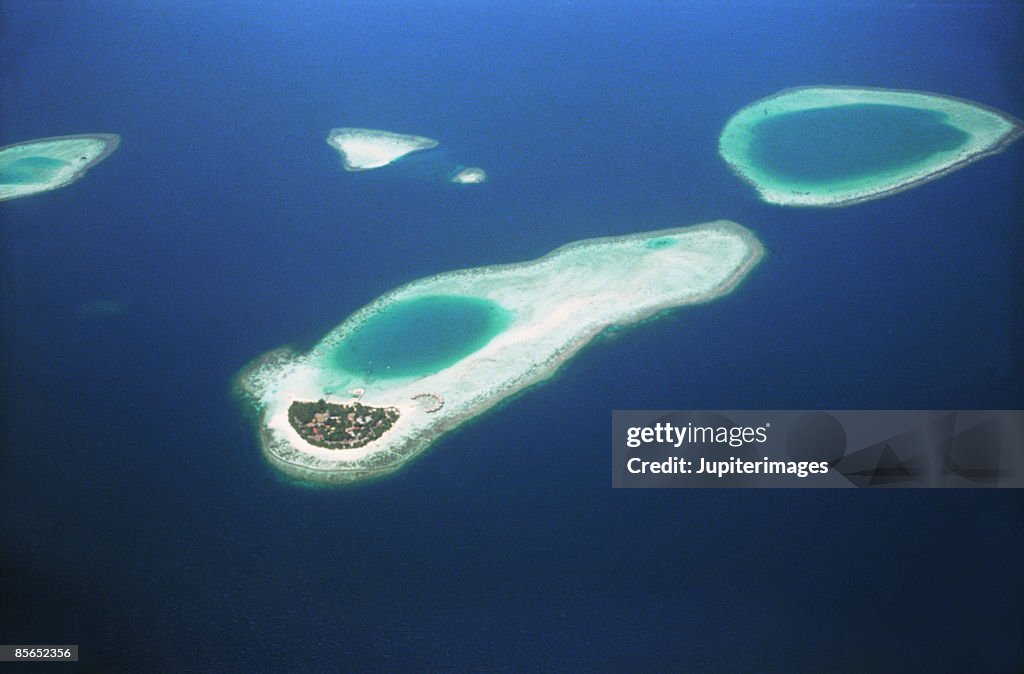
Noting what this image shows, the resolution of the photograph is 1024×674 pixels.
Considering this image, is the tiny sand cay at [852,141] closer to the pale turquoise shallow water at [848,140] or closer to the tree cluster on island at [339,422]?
the pale turquoise shallow water at [848,140]

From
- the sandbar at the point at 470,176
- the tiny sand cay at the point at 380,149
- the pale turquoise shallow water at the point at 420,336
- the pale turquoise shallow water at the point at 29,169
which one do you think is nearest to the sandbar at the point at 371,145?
the tiny sand cay at the point at 380,149

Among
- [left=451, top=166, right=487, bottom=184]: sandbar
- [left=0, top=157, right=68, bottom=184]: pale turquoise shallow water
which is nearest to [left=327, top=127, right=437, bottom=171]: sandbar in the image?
[left=451, top=166, right=487, bottom=184]: sandbar

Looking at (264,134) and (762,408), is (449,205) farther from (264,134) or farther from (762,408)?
(762,408)

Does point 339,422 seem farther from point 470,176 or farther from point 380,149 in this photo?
point 380,149

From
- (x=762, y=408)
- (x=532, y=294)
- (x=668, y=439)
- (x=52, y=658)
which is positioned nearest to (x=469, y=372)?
(x=532, y=294)

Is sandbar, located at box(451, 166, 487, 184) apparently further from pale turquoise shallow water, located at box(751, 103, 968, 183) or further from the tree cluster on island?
the tree cluster on island
